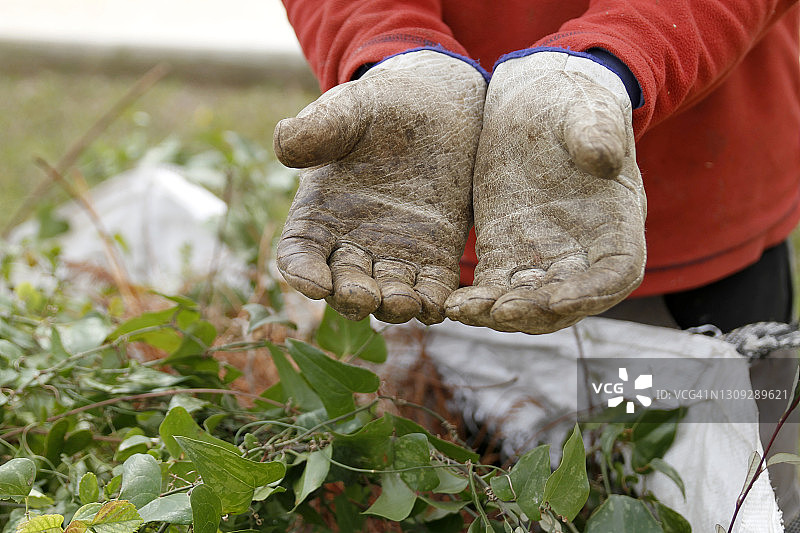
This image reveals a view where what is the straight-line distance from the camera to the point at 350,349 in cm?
77

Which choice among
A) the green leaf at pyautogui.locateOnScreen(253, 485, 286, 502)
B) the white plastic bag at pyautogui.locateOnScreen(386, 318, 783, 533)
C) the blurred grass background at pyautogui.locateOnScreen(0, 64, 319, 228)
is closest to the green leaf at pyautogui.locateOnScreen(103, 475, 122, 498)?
the green leaf at pyautogui.locateOnScreen(253, 485, 286, 502)

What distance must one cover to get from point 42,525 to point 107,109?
2.33 meters

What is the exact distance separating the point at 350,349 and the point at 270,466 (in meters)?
0.26

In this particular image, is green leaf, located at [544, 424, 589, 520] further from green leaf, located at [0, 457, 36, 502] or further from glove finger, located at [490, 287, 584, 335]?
green leaf, located at [0, 457, 36, 502]

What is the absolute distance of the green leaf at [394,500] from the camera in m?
0.57

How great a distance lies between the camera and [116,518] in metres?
0.49

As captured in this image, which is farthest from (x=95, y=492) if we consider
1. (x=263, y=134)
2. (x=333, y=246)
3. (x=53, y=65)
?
(x=53, y=65)

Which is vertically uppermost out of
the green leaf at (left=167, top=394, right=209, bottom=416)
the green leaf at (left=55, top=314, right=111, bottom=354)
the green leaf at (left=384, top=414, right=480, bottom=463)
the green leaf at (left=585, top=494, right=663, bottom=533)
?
the green leaf at (left=55, top=314, right=111, bottom=354)

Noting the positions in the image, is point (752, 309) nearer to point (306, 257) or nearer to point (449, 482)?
point (449, 482)

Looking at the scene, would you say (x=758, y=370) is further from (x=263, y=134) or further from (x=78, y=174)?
(x=263, y=134)

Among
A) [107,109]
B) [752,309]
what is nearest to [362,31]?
[752,309]

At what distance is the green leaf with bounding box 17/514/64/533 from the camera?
0.48m

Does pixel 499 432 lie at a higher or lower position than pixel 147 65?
lower

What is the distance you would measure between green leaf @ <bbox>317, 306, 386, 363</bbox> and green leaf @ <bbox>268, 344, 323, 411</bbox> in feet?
0.25
